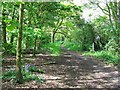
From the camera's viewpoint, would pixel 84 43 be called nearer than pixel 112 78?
No

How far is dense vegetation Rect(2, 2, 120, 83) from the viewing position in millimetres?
6359

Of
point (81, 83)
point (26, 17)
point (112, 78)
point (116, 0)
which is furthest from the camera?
point (116, 0)

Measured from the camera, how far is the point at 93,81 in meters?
6.98

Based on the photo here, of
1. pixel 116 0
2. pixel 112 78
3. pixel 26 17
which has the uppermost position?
pixel 116 0

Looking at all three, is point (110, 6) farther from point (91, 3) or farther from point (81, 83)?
point (81, 83)

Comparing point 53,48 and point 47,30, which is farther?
point 47,30

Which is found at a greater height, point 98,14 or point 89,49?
point 98,14

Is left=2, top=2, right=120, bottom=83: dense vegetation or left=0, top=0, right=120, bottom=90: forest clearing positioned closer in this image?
left=0, top=0, right=120, bottom=90: forest clearing

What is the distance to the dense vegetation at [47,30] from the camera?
636 cm

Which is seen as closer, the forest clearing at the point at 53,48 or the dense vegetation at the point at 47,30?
the forest clearing at the point at 53,48

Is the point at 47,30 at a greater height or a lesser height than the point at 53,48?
greater

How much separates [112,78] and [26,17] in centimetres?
548

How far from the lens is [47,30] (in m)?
16.6

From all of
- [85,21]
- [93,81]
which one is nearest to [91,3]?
[85,21]
